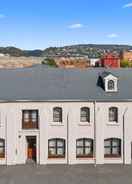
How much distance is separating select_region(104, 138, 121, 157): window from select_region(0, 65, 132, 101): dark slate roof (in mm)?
4311

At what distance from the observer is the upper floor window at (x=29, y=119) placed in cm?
3828

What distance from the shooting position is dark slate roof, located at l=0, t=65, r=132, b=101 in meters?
38.3

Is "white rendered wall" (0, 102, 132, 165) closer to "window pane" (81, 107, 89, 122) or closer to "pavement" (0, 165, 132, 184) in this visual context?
"window pane" (81, 107, 89, 122)

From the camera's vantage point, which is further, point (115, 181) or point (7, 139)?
point (7, 139)

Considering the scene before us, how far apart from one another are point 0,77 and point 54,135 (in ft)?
28.4

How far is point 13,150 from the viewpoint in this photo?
38.0 metres

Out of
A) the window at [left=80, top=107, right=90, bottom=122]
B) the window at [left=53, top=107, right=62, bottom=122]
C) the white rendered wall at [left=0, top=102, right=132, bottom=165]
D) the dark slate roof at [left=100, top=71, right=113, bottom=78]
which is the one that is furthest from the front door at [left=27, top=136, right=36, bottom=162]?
the dark slate roof at [left=100, top=71, right=113, bottom=78]

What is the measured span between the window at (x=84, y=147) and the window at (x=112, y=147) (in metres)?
1.52

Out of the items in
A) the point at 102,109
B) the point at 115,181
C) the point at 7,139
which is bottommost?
the point at 115,181

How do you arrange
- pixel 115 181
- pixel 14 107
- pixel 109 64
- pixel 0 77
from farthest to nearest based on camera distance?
pixel 109 64
pixel 0 77
pixel 14 107
pixel 115 181

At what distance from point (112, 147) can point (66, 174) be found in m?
6.28

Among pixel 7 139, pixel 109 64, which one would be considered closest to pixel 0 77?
pixel 7 139

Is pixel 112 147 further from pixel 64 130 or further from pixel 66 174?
pixel 66 174

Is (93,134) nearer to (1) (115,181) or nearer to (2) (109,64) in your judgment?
(1) (115,181)
